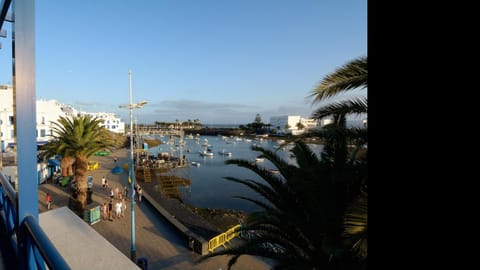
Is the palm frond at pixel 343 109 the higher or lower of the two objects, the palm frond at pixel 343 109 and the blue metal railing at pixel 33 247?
the higher

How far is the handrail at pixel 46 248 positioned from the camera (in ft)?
5.22

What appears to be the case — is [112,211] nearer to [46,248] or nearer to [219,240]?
[219,240]

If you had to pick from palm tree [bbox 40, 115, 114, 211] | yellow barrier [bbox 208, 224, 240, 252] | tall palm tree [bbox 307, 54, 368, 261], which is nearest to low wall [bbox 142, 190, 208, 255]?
yellow barrier [bbox 208, 224, 240, 252]

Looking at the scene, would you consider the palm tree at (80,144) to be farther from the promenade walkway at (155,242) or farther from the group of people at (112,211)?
the promenade walkway at (155,242)

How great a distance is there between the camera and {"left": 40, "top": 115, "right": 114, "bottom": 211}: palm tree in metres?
15.3

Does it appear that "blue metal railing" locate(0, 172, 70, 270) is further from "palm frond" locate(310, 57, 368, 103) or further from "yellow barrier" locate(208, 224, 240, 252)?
"yellow barrier" locate(208, 224, 240, 252)

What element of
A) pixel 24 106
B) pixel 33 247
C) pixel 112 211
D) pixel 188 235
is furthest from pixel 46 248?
pixel 112 211

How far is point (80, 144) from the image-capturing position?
51.6 feet

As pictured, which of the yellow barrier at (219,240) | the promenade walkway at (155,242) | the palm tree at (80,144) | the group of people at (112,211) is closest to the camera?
the promenade walkway at (155,242)

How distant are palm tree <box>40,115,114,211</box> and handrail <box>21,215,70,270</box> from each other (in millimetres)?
14217

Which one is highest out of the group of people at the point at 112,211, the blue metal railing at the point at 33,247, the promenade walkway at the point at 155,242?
the blue metal railing at the point at 33,247

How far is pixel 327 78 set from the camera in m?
4.48

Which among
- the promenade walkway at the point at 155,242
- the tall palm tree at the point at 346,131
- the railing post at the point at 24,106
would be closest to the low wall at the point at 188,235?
the promenade walkway at the point at 155,242

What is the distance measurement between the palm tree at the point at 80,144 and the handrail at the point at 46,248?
14217mm
